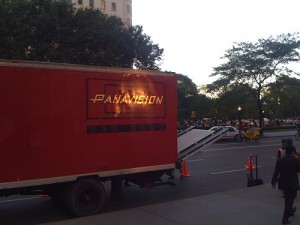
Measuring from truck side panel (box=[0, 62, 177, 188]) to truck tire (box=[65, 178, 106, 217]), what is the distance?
287mm

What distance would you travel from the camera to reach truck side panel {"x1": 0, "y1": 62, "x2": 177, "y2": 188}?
8.23 metres

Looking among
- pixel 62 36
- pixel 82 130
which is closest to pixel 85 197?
pixel 82 130

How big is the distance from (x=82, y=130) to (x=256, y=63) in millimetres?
36678

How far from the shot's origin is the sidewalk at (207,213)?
26.5 feet

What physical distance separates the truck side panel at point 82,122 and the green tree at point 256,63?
34.5 meters

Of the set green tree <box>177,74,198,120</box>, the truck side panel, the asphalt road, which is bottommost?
the asphalt road

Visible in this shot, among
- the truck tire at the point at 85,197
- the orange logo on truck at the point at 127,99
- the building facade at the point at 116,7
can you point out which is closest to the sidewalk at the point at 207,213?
the truck tire at the point at 85,197

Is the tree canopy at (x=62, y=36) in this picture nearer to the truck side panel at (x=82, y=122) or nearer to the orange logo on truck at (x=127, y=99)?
the orange logo on truck at (x=127, y=99)

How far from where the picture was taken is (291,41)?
43.8 m

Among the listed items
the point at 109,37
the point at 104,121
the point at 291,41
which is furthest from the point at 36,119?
the point at 291,41

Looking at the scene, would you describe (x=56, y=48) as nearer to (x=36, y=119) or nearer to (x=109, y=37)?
(x=109, y=37)

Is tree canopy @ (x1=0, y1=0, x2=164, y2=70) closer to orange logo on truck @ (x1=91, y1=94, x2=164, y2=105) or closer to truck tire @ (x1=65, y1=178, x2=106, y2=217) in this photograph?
orange logo on truck @ (x1=91, y1=94, x2=164, y2=105)

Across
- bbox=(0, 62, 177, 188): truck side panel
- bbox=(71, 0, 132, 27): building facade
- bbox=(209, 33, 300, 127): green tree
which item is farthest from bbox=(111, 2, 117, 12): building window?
bbox=(0, 62, 177, 188): truck side panel

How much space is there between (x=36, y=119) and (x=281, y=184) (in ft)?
16.7
